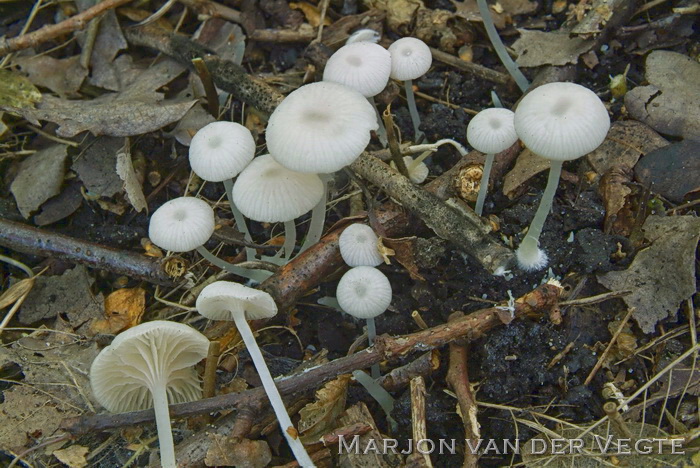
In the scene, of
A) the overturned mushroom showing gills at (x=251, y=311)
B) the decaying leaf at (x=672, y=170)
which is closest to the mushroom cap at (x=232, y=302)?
the overturned mushroom showing gills at (x=251, y=311)

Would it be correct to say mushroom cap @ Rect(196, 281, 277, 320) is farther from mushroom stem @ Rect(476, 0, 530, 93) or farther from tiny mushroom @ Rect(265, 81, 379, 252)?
mushroom stem @ Rect(476, 0, 530, 93)

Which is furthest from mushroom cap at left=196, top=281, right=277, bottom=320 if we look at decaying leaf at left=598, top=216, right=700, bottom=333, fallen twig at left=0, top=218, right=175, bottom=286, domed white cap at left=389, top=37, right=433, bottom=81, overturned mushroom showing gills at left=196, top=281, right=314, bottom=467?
decaying leaf at left=598, top=216, right=700, bottom=333

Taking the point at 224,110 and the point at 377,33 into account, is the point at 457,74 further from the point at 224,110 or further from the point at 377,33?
the point at 224,110

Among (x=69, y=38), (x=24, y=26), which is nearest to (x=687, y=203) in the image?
(x=69, y=38)

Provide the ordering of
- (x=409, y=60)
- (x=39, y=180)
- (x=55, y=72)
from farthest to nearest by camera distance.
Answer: (x=55, y=72) → (x=39, y=180) → (x=409, y=60)

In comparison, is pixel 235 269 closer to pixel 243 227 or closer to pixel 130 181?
pixel 243 227

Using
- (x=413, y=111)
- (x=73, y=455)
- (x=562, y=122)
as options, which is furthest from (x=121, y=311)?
(x=562, y=122)
